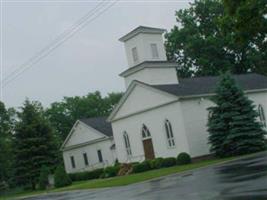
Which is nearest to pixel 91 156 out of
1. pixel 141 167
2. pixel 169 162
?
pixel 141 167

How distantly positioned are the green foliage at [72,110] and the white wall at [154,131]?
45.1 metres

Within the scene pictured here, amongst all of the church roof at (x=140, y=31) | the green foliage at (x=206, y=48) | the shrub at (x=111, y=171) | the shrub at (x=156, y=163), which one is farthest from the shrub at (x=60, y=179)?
the green foliage at (x=206, y=48)

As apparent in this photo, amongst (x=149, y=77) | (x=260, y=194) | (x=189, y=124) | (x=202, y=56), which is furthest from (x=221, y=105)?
(x=202, y=56)

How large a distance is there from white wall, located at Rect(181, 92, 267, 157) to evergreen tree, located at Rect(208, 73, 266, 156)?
1.79 meters

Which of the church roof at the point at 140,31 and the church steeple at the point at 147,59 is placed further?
the church roof at the point at 140,31

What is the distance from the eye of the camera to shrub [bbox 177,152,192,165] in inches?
1564

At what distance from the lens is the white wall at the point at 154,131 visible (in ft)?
137

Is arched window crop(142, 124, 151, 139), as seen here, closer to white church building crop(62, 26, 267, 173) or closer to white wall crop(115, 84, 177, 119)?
white church building crop(62, 26, 267, 173)

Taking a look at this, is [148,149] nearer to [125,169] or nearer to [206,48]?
[125,169]

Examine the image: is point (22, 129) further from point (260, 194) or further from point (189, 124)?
point (260, 194)

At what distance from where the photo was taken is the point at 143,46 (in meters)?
47.6

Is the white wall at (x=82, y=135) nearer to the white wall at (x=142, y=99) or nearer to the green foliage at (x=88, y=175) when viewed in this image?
the green foliage at (x=88, y=175)

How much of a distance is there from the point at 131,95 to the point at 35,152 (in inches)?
559

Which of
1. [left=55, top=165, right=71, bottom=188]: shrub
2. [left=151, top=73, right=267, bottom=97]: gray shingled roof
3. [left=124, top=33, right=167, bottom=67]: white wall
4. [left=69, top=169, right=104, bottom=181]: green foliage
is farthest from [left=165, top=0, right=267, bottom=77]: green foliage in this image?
[left=55, top=165, right=71, bottom=188]: shrub
